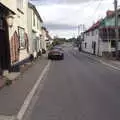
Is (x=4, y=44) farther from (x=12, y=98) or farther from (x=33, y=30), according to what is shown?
(x=33, y=30)

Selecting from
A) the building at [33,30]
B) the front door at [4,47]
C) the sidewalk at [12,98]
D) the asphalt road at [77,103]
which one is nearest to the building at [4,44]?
the front door at [4,47]

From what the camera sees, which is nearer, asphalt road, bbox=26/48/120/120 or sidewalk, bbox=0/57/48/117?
asphalt road, bbox=26/48/120/120

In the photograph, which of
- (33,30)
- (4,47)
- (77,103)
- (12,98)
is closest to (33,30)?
(33,30)

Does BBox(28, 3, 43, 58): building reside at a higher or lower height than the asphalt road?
higher

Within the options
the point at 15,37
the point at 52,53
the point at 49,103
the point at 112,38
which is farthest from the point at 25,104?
the point at 112,38

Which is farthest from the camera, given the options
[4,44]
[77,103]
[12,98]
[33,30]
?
Answer: [33,30]

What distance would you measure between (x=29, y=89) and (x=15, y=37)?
9715 mm

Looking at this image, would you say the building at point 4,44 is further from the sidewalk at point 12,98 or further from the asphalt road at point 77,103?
the asphalt road at point 77,103

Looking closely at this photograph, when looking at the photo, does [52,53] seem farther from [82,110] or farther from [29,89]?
[82,110]

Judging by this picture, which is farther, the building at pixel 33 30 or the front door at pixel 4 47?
the building at pixel 33 30

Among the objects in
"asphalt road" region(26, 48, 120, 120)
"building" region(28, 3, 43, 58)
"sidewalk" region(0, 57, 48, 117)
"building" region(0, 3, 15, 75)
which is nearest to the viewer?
"asphalt road" region(26, 48, 120, 120)

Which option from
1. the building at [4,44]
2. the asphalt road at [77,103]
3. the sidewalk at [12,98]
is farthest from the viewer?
the building at [4,44]

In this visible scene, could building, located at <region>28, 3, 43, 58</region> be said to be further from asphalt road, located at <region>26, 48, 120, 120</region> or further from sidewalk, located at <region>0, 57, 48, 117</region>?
asphalt road, located at <region>26, 48, 120, 120</region>

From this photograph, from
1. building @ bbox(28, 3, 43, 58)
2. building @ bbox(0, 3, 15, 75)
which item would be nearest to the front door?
building @ bbox(0, 3, 15, 75)
